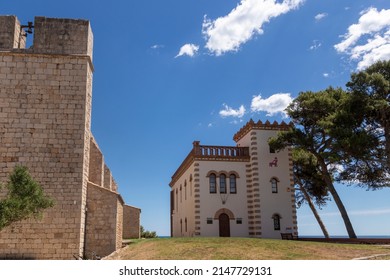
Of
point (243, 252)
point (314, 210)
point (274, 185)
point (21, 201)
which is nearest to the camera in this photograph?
point (21, 201)

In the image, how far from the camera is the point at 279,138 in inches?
1088

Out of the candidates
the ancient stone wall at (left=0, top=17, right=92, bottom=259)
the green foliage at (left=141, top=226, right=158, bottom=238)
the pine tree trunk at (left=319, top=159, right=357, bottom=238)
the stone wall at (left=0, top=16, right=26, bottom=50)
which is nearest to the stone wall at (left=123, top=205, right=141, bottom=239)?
the green foliage at (left=141, top=226, right=158, bottom=238)

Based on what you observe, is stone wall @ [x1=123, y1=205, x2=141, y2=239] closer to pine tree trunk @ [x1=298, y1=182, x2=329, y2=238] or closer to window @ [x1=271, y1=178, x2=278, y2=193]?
window @ [x1=271, y1=178, x2=278, y2=193]

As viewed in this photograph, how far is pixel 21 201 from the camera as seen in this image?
14695 mm

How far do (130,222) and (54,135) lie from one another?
16537 mm

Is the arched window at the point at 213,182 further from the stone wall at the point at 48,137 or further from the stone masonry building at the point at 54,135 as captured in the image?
the stone wall at the point at 48,137

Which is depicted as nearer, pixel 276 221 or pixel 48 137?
pixel 48 137

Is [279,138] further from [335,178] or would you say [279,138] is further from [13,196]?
[13,196]

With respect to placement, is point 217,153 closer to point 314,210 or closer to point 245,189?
point 245,189

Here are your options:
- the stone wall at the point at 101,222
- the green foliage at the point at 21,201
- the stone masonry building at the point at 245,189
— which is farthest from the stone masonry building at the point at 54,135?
the stone masonry building at the point at 245,189

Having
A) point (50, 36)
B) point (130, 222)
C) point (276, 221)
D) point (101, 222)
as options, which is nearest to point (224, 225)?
point (276, 221)

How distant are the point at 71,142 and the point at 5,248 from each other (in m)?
5.52

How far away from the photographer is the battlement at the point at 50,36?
63.4 feet

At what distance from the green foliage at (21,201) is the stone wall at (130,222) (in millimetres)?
18056
